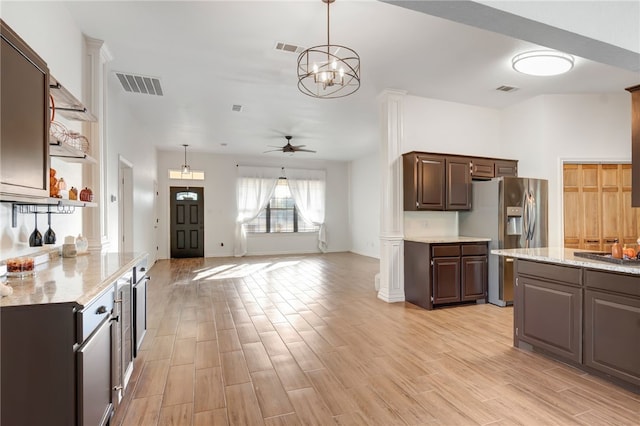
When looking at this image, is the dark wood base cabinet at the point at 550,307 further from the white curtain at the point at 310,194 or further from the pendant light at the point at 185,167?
the pendant light at the point at 185,167

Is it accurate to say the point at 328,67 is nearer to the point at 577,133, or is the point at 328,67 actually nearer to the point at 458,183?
the point at 458,183

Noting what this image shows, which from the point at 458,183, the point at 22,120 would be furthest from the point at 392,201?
the point at 22,120

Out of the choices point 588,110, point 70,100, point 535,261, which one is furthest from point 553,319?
point 70,100

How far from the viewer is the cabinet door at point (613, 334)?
89.3 inches

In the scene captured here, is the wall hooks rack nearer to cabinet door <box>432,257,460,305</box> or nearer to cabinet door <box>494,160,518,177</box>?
cabinet door <box>432,257,460,305</box>

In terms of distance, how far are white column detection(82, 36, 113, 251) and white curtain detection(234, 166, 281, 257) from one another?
621 cm

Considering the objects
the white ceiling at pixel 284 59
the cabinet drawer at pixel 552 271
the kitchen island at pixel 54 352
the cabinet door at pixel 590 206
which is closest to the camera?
the kitchen island at pixel 54 352

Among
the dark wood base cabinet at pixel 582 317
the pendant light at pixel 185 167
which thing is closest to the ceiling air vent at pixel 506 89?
the dark wood base cabinet at pixel 582 317

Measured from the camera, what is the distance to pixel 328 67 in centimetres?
307

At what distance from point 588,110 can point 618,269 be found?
12.3 ft

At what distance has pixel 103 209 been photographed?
3482mm

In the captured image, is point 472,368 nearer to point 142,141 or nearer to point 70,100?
point 70,100

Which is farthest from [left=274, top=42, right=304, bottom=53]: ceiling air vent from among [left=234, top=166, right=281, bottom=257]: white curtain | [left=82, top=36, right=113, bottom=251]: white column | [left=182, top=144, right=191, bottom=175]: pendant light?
[left=234, top=166, right=281, bottom=257]: white curtain

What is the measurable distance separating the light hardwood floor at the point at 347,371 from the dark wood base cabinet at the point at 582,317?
0.14 metres
